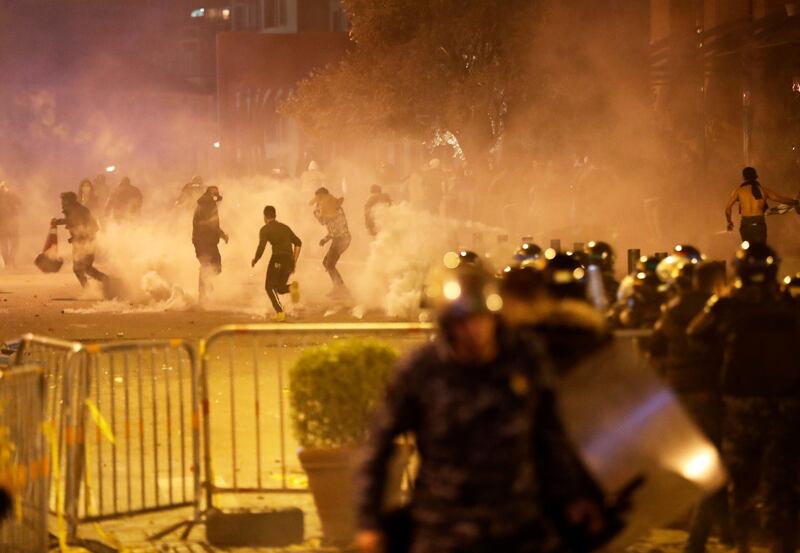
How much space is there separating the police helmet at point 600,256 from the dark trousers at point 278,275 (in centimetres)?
1024

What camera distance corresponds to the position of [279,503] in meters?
8.72

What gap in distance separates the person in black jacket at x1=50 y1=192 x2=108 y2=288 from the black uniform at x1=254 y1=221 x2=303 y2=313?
441 centimetres

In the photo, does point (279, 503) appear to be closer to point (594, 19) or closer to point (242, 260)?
point (242, 260)

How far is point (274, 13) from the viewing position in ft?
222

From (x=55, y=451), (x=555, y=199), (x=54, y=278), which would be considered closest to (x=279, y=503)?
(x=55, y=451)

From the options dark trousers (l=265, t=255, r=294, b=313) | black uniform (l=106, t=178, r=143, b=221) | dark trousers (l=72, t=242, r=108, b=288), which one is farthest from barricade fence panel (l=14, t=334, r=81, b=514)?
black uniform (l=106, t=178, r=143, b=221)

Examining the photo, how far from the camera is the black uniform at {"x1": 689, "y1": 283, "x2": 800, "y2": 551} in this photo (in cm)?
672

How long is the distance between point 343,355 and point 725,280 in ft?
6.96

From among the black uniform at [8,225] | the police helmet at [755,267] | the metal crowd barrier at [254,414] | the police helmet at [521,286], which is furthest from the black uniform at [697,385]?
the black uniform at [8,225]

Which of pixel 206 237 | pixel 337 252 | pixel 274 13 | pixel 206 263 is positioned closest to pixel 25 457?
pixel 206 237

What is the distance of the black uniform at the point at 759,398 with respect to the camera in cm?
672

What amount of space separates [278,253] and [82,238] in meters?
4.75

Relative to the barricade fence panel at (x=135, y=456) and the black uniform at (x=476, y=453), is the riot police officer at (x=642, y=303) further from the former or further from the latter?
the black uniform at (x=476, y=453)

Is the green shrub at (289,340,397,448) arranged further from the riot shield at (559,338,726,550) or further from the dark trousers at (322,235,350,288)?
the dark trousers at (322,235,350,288)
